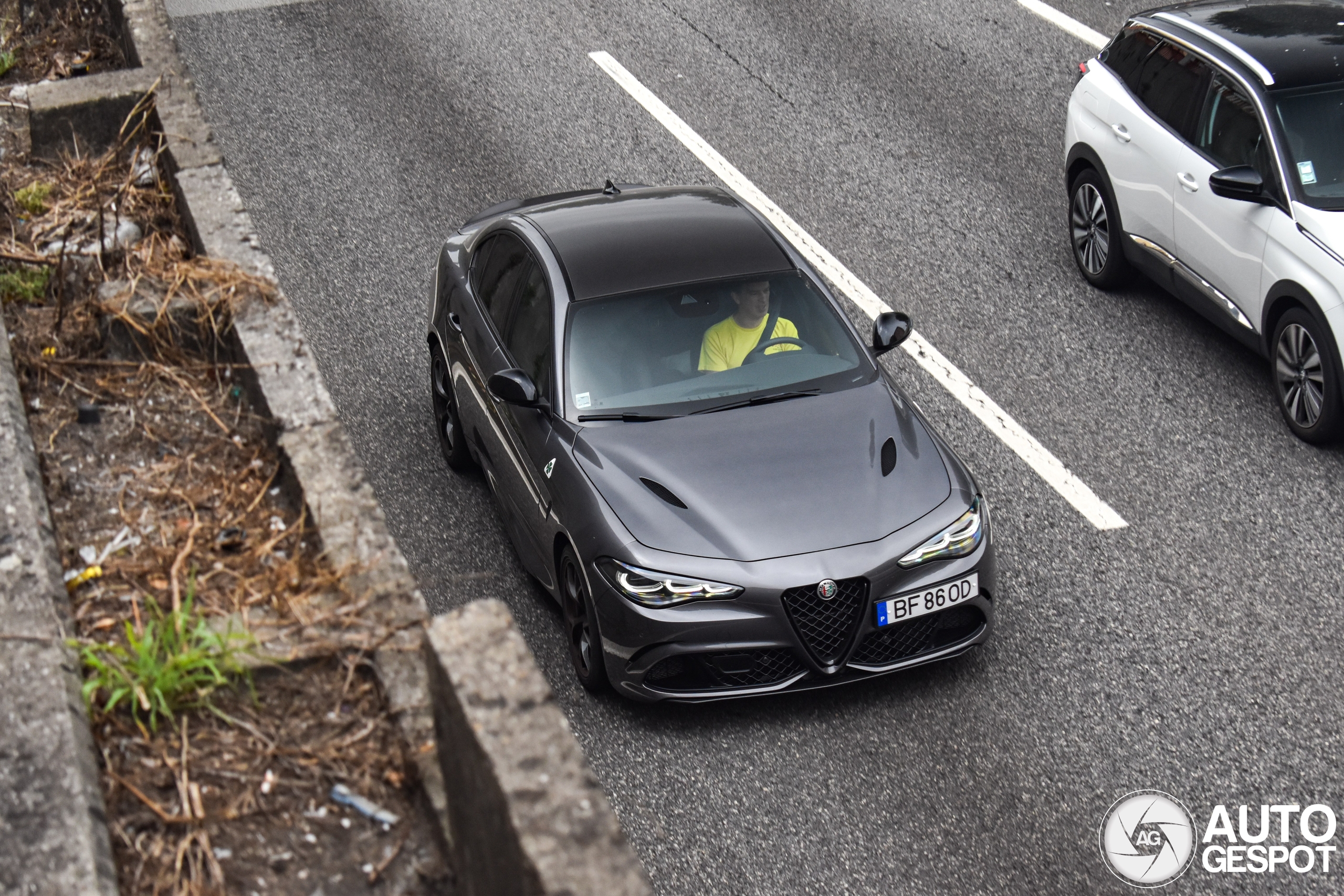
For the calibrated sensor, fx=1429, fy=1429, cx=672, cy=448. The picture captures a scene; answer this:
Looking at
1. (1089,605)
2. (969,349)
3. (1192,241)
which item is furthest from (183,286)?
(1192,241)

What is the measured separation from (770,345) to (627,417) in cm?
88

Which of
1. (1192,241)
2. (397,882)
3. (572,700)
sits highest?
(397,882)

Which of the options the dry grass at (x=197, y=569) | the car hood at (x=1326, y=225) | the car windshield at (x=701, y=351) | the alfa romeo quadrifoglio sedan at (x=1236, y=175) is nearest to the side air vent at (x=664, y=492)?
the car windshield at (x=701, y=351)

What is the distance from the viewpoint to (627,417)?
6910 millimetres

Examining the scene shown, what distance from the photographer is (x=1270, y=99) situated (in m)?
8.59

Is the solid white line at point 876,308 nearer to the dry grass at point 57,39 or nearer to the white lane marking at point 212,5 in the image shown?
the white lane marking at point 212,5

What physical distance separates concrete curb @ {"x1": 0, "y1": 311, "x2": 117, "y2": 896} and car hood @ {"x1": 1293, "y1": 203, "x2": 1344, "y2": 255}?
6.80 m

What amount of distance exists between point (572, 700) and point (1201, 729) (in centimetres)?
285

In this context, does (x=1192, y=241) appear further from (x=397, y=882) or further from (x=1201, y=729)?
(x=397, y=882)

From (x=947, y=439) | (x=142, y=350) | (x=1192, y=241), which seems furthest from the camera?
(x=1192, y=241)

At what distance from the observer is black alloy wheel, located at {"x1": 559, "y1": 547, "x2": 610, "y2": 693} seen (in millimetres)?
6484

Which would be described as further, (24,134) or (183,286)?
(24,134)

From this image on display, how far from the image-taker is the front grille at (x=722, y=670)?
6.23 metres

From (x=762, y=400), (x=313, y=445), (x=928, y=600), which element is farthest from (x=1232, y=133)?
(x=313, y=445)
